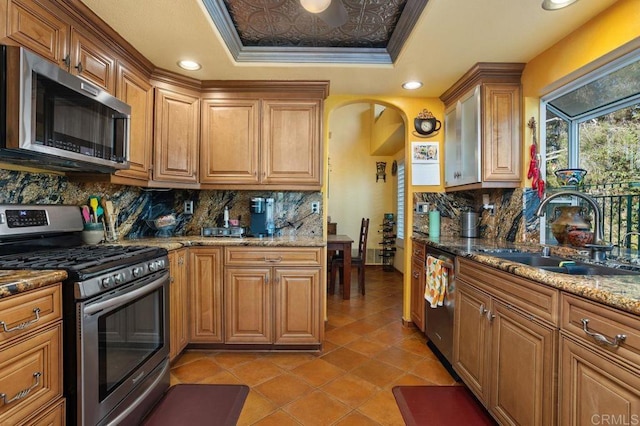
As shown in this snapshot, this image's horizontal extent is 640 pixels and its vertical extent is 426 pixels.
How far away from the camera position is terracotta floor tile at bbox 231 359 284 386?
213 centimetres

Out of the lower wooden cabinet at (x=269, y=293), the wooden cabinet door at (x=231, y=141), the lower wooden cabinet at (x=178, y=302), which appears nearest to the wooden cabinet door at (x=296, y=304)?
the lower wooden cabinet at (x=269, y=293)

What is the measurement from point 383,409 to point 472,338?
2.27ft

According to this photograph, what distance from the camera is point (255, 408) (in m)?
1.83

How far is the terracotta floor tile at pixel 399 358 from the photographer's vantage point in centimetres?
235

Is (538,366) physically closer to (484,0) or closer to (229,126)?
(484,0)

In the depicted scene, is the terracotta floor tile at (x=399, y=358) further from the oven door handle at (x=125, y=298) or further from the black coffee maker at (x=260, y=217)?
the oven door handle at (x=125, y=298)

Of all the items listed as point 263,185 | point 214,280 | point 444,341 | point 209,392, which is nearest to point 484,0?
point 263,185

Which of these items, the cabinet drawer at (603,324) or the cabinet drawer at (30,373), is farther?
the cabinet drawer at (30,373)

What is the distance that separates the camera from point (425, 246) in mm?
2699

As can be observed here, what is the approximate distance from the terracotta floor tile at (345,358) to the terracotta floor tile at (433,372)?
0.41m

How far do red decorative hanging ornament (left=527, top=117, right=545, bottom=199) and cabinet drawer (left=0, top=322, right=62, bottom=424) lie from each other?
2.94 m

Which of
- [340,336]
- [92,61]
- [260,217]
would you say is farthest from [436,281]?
[92,61]

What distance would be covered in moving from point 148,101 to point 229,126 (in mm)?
650

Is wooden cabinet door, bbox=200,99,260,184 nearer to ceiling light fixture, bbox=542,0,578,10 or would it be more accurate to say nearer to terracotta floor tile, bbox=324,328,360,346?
terracotta floor tile, bbox=324,328,360,346
